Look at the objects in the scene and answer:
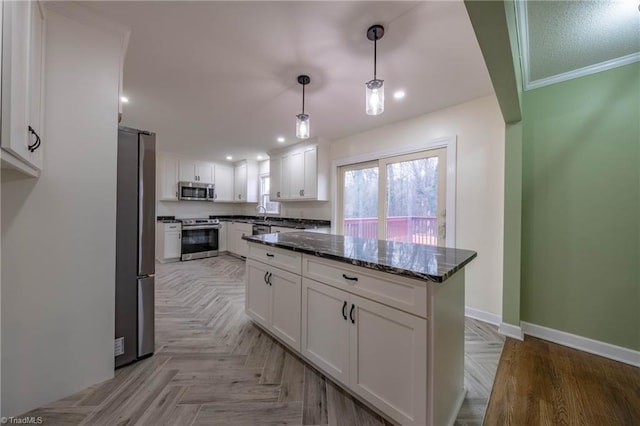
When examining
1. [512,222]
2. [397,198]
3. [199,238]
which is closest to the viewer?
[512,222]

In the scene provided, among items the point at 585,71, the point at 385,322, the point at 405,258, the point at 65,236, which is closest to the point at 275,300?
the point at 385,322

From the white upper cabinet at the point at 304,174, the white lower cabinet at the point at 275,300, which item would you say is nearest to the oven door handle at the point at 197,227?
the white upper cabinet at the point at 304,174

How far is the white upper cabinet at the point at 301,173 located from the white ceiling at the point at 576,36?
9.39 feet

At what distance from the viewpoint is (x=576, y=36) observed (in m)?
1.81

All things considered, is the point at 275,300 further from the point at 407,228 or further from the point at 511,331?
the point at 511,331

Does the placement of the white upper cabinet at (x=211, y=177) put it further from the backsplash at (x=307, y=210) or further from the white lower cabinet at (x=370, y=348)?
the white lower cabinet at (x=370, y=348)

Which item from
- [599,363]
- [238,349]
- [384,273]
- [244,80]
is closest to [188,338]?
[238,349]

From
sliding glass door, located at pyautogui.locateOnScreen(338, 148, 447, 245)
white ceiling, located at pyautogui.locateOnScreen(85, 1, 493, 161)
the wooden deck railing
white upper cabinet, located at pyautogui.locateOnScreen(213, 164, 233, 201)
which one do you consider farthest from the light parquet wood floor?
white upper cabinet, located at pyautogui.locateOnScreen(213, 164, 233, 201)

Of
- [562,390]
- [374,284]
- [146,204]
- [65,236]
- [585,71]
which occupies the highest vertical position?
[585,71]

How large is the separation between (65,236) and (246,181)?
486 centimetres

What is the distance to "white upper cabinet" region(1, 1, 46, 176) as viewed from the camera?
0.97 meters

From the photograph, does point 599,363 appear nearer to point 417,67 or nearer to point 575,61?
point 575,61

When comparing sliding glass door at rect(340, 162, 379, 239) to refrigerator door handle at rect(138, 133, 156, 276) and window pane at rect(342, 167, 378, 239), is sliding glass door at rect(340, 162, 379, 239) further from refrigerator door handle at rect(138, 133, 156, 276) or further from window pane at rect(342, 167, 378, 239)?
refrigerator door handle at rect(138, 133, 156, 276)

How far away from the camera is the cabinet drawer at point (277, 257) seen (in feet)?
6.29
